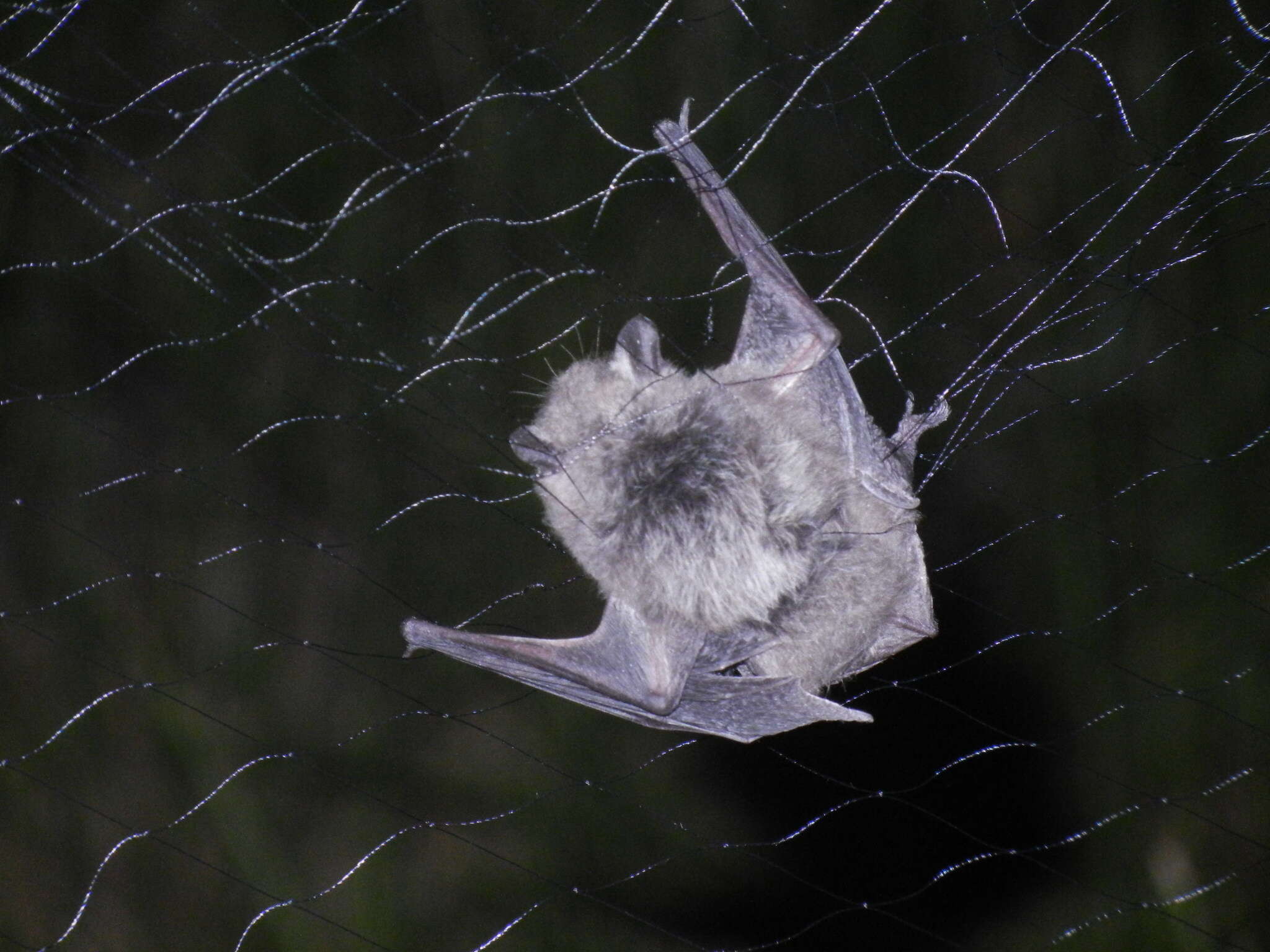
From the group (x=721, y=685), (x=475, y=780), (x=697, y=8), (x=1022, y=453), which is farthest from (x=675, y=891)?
(x=697, y=8)

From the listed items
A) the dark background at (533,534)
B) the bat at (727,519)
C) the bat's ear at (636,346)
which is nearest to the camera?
the bat at (727,519)

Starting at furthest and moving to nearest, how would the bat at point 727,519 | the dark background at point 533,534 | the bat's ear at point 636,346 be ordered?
the dark background at point 533,534 → the bat's ear at point 636,346 → the bat at point 727,519

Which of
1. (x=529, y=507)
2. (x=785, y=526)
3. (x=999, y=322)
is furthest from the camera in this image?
(x=999, y=322)

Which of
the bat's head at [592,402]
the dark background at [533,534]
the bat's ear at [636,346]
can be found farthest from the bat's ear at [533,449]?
the dark background at [533,534]

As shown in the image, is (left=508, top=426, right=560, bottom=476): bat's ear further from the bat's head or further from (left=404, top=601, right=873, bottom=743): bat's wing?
(left=404, top=601, right=873, bottom=743): bat's wing

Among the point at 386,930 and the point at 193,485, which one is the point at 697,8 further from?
the point at 386,930

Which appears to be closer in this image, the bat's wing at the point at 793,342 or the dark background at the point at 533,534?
the bat's wing at the point at 793,342

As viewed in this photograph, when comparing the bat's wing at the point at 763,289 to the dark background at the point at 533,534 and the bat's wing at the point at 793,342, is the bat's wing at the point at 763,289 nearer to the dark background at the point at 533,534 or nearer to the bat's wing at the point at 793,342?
the bat's wing at the point at 793,342
